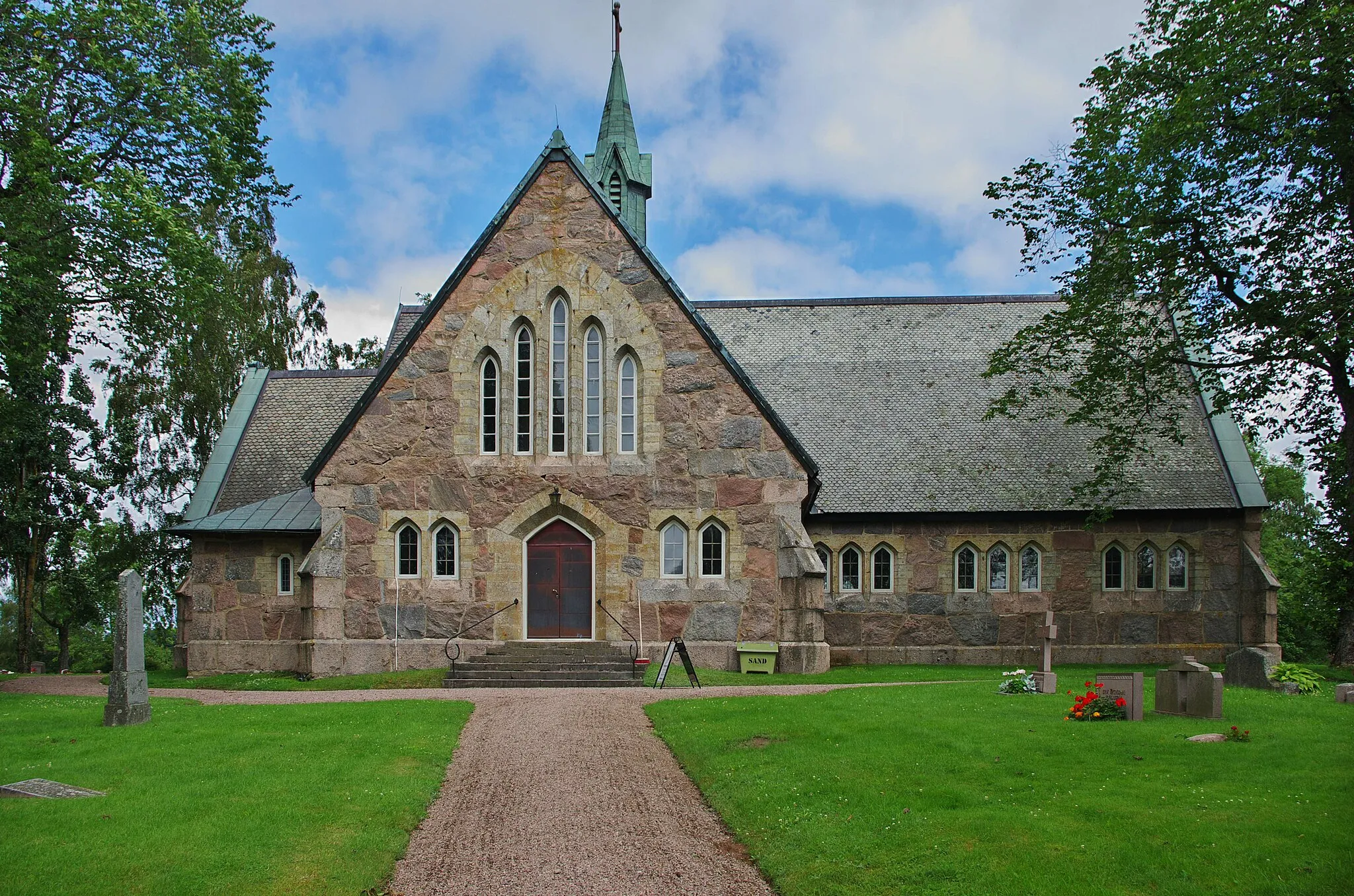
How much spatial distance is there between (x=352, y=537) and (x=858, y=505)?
12.3 meters

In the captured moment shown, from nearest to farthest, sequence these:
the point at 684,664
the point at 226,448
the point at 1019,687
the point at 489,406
→ the point at 1019,687 → the point at 684,664 → the point at 489,406 → the point at 226,448

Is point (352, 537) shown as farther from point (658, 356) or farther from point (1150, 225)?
point (1150, 225)

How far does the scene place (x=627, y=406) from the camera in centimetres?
2547

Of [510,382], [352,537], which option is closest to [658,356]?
[510,382]

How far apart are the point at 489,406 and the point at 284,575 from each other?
24.0 feet

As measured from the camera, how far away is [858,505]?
2827 centimetres

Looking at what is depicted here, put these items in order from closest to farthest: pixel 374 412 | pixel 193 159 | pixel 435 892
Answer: pixel 435 892, pixel 193 159, pixel 374 412

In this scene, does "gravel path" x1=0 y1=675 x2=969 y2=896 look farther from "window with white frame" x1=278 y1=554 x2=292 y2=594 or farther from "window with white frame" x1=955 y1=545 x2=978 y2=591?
"window with white frame" x1=955 y1=545 x2=978 y2=591

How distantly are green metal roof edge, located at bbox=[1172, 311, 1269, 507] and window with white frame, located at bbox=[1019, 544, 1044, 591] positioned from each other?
4.95m

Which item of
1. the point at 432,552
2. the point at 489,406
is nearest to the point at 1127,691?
the point at 432,552

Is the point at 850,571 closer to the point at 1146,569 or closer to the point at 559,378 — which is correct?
the point at 1146,569

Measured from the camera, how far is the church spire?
40812mm

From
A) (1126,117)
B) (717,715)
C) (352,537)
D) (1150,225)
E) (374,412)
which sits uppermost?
(1126,117)

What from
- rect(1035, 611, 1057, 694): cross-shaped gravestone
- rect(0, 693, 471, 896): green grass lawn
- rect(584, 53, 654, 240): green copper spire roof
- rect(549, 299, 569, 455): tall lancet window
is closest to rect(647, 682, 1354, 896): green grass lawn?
rect(1035, 611, 1057, 694): cross-shaped gravestone
